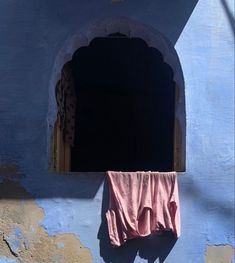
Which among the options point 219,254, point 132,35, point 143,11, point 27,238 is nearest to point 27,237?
point 27,238

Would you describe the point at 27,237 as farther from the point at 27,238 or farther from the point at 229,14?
the point at 229,14

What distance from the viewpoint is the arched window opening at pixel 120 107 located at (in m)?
6.77

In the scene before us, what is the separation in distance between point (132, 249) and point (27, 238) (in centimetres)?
78

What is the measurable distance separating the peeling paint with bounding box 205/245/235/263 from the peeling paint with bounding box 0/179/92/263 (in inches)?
35.5

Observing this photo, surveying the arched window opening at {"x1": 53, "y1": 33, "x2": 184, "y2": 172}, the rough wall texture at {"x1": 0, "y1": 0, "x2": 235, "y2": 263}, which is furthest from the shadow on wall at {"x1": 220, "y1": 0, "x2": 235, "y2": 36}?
the arched window opening at {"x1": 53, "y1": 33, "x2": 184, "y2": 172}

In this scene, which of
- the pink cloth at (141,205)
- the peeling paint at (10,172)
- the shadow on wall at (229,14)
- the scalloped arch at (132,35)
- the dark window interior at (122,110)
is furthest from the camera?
the dark window interior at (122,110)

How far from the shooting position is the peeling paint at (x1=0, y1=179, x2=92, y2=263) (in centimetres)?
461

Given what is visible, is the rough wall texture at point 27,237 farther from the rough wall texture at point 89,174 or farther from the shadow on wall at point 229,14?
the shadow on wall at point 229,14

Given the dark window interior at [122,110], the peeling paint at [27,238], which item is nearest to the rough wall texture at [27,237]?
the peeling paint at [27,238]

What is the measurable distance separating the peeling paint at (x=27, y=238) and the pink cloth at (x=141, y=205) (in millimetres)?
316

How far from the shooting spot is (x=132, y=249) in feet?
15.2

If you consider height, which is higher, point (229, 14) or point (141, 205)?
point (229, 14)

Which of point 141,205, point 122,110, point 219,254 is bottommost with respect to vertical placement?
Result: point 219,254

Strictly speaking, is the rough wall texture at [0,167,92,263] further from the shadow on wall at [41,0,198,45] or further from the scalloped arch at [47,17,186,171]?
the shadow on wall at [41,0,198,45]
